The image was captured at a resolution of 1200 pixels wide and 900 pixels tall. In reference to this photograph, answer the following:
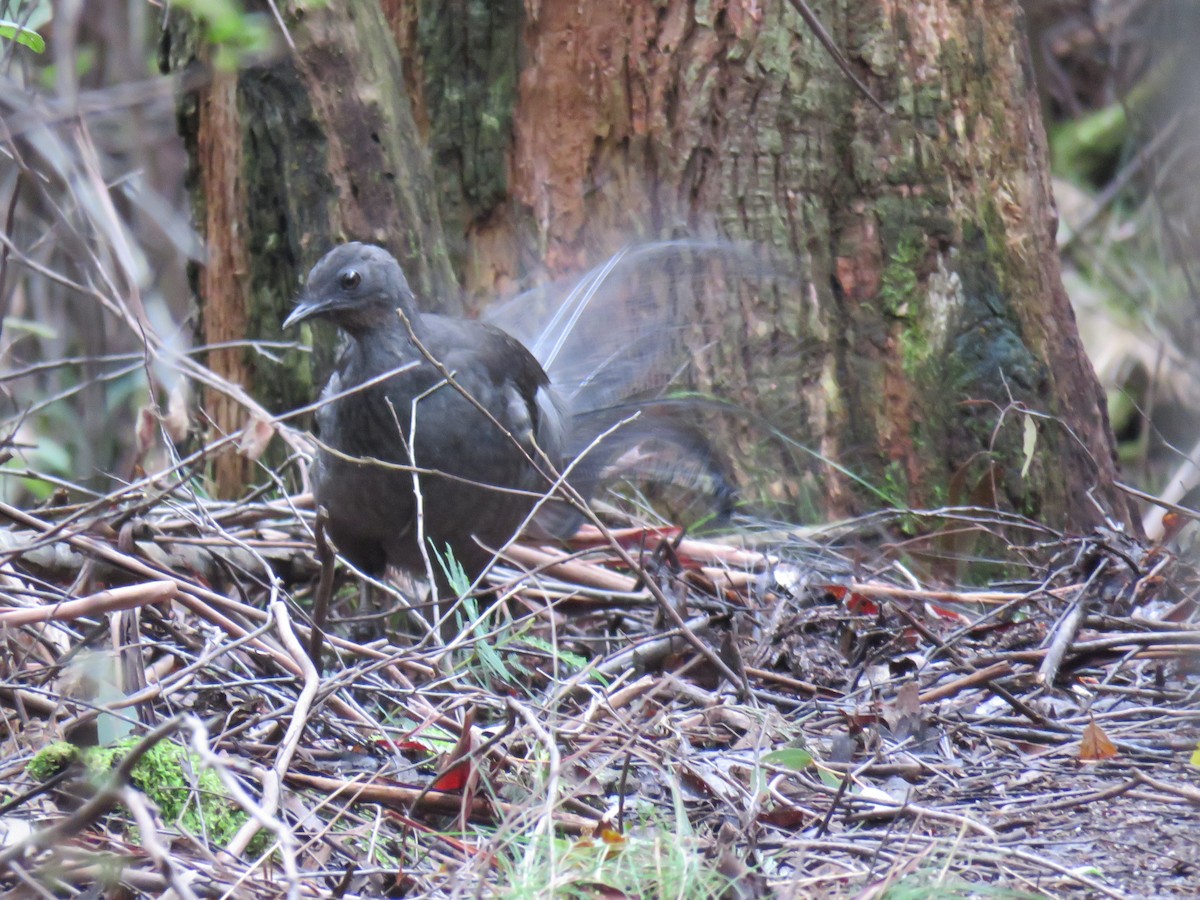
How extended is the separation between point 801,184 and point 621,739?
2259 millimetres

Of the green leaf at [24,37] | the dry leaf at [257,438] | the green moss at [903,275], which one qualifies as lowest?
the dry leaf at [257,438]

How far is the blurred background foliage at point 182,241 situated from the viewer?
175 inches

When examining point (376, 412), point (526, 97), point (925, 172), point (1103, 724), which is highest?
point (526, 97)

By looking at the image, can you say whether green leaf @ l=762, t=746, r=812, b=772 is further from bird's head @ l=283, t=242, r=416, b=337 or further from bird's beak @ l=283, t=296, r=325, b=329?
bird's beak @ l=283, t=296, r=325, b=329

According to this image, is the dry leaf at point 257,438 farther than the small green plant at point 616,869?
Yes

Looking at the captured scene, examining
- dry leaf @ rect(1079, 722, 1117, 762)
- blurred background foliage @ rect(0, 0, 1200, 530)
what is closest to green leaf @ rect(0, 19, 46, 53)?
blurred background foliage @ rect(0, 0, 1200, 530)

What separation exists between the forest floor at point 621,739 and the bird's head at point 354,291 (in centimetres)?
74

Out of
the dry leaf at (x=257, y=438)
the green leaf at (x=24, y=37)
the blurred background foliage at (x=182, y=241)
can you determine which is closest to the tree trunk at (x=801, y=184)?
the blurred background foliage at (x=182, y=241)

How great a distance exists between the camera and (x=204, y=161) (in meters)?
4.66

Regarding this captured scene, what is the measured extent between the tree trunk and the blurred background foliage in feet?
1.10

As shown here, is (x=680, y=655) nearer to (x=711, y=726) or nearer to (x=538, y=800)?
(x=711, y=726)

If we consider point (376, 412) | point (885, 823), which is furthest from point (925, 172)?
point (885, 823)

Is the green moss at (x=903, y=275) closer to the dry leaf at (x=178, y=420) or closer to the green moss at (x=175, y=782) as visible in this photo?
the dry leaf at (x=178, y=420)

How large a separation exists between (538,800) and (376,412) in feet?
5.74
